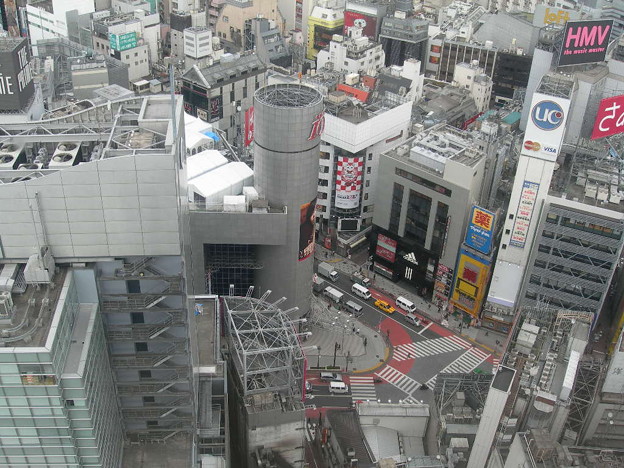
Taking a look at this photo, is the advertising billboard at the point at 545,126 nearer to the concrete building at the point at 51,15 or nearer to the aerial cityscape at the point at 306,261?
the aerial cityscape at the point at 306,261

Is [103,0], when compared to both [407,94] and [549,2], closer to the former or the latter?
[407,94]

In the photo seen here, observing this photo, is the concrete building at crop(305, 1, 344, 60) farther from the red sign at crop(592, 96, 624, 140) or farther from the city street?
the red sign at crop(592, 96, 624, 140)

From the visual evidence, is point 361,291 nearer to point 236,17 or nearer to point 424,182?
point 424,182

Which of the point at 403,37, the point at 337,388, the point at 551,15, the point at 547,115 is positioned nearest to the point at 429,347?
the point at 337,388

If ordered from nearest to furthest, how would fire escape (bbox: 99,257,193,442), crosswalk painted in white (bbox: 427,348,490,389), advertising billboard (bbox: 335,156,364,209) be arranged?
1. fire escape (bbox: 99,257,193,442)
2. crosswalk painted in white (bbox: 427,348,490,389)
3. advertising billboard (bbox: 335,156,364,209)

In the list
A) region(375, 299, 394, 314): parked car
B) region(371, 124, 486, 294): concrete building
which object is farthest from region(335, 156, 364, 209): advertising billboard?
region(375, 299, 394, 314): parked car

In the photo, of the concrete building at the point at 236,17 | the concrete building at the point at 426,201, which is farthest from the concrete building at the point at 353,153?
the concrete building at the point at 236,17
